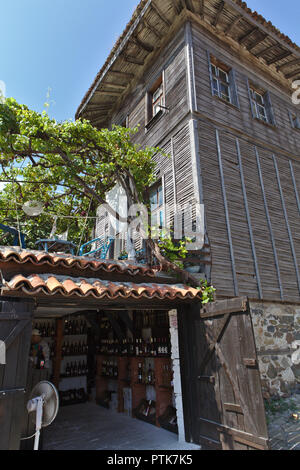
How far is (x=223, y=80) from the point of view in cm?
920

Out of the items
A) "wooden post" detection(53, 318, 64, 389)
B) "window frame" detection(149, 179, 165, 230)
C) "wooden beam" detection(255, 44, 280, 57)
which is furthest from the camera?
"wooden beam" detection(255, 44, 280, 57)

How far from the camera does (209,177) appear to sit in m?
7.35

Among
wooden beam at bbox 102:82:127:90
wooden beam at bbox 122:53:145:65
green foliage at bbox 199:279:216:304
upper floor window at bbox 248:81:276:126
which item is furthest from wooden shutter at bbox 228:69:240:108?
green foliage at bbox 199:279:216:304

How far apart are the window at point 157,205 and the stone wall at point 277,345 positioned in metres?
3.38

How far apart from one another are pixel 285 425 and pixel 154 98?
9862 millimetres

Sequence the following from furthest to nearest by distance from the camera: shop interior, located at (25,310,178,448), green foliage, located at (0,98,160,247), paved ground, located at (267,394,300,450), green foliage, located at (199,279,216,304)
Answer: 1. green foliage, located at (0,98,160,247)
2. shop interior, located at (25,310,178,448)
3. green foliage, located at (199,279,216,304)
4. paved ground, located at (267,394,300,450)

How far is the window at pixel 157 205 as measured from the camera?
8.29 m

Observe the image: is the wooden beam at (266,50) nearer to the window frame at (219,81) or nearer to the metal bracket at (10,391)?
the window frame at (219,81)

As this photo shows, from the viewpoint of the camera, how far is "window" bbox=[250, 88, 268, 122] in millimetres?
9742

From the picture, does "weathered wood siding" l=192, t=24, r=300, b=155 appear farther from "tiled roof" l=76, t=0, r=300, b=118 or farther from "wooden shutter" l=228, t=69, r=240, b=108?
"tiled roof" l=76, t=0, r=300, b=118

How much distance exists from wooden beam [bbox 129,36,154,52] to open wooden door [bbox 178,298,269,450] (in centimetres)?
884

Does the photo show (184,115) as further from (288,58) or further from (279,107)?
(288,58)

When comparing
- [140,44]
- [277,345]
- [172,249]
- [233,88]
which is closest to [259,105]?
[233,88]

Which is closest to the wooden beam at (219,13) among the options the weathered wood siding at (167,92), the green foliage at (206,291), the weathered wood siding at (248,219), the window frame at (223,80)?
the window frame at (223,80)
